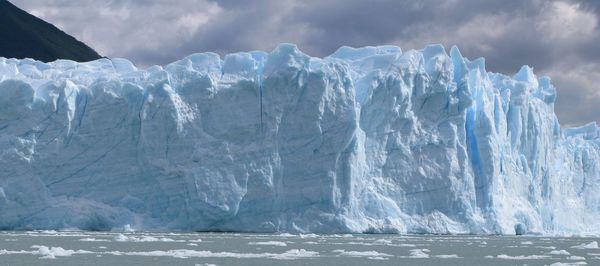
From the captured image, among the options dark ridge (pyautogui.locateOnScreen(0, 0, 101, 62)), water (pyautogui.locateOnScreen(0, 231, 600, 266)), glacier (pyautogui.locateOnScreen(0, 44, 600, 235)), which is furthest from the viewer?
dark ridge (pyautogui.locateOnScreen(0, 0, 101, 62))

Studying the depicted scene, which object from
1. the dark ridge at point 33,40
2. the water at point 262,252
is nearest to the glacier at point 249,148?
the water at point 262,252

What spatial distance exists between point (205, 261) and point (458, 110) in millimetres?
18330

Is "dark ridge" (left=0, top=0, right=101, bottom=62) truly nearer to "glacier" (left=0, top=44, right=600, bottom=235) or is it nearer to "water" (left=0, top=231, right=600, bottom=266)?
"glacier" (left=0, top=44, right=600, bottom=235)

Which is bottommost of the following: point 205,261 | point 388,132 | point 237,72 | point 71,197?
point 205,261

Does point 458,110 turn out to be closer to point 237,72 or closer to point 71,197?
point 237,72

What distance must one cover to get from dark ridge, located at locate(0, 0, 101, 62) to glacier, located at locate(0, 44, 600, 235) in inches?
1663

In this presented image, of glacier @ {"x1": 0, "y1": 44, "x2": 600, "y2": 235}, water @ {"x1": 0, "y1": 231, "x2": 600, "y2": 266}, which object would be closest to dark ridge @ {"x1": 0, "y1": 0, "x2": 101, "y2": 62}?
glacier @ {"x1": 0, "y1": 44, "x2": 600, "y2": 235}

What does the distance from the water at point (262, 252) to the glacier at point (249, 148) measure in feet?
10.3

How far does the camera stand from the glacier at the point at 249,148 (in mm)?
31766

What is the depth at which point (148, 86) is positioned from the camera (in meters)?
32.6

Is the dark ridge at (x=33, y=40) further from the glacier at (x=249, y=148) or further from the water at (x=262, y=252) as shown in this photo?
the water at (x=262, y=252)

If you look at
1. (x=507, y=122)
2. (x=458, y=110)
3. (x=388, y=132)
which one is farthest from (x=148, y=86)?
(x=507, y=122)

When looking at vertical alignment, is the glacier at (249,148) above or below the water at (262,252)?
above

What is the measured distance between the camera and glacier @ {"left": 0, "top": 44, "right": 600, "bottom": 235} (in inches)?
1251
